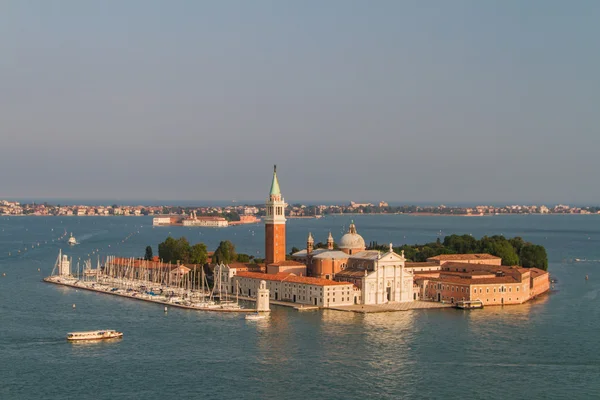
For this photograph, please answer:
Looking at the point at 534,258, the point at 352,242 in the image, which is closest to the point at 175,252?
the point at 352,242

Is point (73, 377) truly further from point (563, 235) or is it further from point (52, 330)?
point (563, 235)

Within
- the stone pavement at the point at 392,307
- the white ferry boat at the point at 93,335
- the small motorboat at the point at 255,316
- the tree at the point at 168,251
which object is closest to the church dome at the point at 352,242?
the stone pavement at the point at 392,307

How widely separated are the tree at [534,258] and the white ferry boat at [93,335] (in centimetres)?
2471

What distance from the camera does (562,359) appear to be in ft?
75.0

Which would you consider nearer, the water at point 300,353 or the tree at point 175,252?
the water at point 300,353

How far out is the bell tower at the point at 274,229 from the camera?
37312 mm

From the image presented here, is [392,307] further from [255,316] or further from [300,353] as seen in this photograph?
[300,353]

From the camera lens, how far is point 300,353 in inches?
922

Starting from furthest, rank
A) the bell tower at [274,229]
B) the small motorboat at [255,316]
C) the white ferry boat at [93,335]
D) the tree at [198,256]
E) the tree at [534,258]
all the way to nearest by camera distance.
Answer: the tree at [198,256]
the tree at [534,258]
the bell tower at [274,229]
the small motorboat at [255,316]
the white ferry boat at [93,335]

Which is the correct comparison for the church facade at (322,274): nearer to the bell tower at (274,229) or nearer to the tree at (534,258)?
the bell tower at (274,229)

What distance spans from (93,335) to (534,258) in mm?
25590

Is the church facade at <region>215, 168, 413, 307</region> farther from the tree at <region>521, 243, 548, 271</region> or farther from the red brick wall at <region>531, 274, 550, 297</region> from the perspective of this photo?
the tree at <region>521, 243, 548, 271</region>

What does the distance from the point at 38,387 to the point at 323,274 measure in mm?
17260

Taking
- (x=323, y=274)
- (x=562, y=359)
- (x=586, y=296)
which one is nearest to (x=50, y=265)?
(x=323, y=274)
